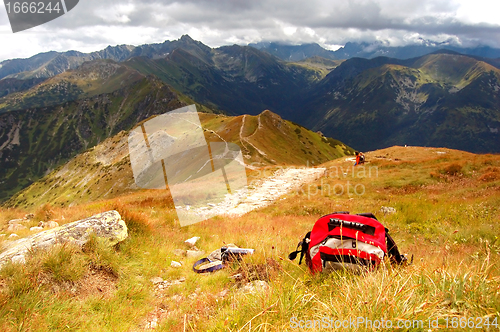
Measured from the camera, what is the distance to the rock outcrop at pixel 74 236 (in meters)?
5.07

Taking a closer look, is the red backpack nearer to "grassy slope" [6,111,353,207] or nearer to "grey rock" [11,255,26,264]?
"grey rock" [11,255,26,264]

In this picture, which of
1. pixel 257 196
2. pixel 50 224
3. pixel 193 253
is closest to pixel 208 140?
pixel 257 196

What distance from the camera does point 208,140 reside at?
301 feet

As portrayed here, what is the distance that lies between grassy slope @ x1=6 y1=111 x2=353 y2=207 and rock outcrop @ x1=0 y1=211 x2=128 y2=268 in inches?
1344

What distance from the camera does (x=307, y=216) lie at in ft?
45.9

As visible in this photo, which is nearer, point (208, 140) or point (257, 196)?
point (257, 196)

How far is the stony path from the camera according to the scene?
52.0ft

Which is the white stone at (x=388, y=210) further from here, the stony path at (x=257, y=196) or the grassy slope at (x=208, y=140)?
the grassy slope at (x=208, y=140)

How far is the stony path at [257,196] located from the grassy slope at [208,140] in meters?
27.1

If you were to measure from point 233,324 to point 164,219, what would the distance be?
28.2ft

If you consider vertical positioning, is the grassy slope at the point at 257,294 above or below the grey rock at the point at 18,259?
below

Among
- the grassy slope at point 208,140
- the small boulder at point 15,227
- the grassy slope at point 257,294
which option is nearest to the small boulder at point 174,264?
the grassy slope at point 257,294

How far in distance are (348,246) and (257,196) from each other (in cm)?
1608

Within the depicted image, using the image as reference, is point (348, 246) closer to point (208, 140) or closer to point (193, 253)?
point (193, 253)
